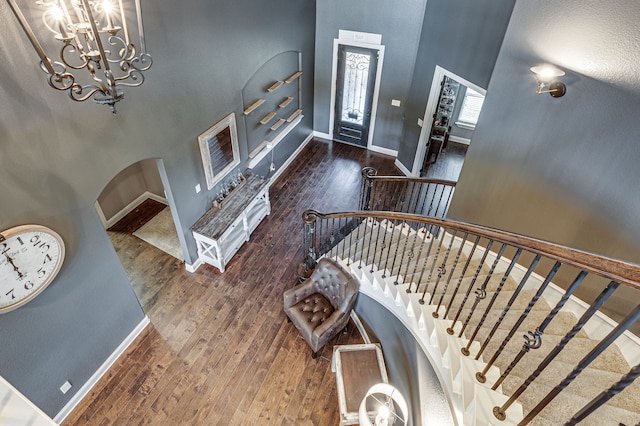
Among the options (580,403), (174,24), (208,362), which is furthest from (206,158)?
(580,403)

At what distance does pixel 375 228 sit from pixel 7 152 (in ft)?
13.4

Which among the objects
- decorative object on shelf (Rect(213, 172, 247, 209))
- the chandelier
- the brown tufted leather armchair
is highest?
the chandelier

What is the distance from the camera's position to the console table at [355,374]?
3625 millimetres

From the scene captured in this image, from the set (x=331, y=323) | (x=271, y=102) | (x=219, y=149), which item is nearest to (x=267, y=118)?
(x=271, y=102)

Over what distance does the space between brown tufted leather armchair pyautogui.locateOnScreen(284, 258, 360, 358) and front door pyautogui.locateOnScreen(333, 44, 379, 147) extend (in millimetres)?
4545

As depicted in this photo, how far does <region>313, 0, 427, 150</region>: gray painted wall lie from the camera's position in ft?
21.2

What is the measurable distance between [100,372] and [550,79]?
552 cm

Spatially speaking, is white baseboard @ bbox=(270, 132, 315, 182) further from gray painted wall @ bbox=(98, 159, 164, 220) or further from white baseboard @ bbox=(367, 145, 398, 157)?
gray painted wall @ bbox=(98, 159, 164, 220)

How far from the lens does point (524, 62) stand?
3.26m

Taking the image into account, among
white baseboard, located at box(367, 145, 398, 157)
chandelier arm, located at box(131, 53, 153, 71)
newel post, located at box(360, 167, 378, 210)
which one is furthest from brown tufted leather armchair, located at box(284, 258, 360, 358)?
white baseboard, located at box(367, 145, 398, 157)

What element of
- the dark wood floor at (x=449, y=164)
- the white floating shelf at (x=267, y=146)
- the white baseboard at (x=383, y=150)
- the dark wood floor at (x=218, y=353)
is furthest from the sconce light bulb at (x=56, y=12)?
the white baseboard at (x=383, y=150)

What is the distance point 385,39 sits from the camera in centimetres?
684

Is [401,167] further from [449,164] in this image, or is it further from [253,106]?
[253,106]

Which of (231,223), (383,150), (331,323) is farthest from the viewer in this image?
(383,150)
